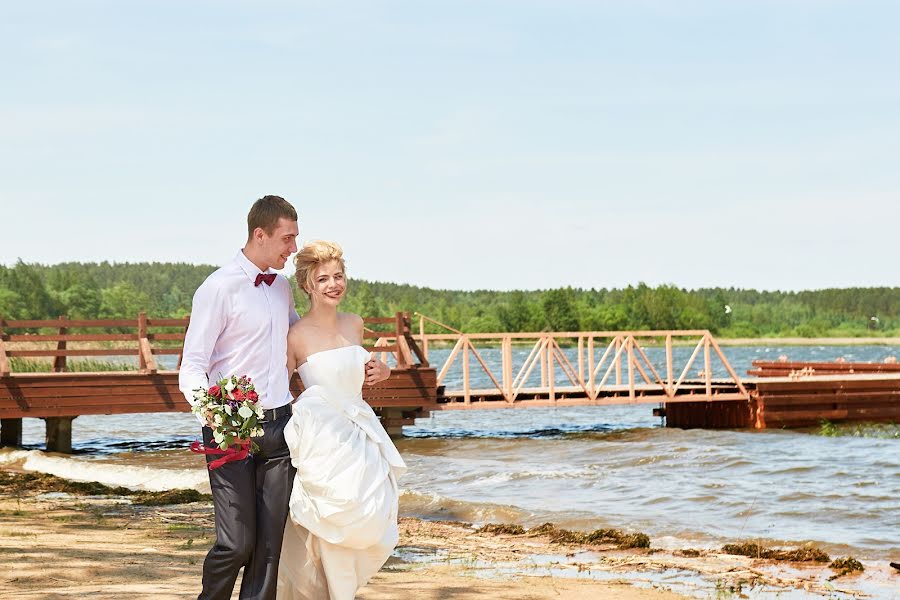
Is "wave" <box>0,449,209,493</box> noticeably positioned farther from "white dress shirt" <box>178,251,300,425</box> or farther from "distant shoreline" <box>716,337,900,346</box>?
"distant shoreline" <box>716,337,900,346</box>

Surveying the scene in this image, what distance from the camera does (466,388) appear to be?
72.4 feet

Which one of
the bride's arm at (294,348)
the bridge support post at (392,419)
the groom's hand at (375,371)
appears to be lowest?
the bridge support post at (392,419)

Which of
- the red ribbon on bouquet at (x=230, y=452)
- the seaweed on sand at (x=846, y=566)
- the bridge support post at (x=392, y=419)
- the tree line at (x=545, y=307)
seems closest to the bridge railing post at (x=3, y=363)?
the bridge support post at (x=392, y=419)

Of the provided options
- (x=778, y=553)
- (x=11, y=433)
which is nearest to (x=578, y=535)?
Result: (x=778, y=553)

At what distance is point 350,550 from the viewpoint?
14.7 feet

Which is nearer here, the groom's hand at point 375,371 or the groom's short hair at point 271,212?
the groom's short hair at point 271,212

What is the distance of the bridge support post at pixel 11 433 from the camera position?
20078 mm

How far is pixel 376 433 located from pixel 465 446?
18.0m

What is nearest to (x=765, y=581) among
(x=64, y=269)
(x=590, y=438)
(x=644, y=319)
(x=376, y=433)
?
(x=376, y=433)

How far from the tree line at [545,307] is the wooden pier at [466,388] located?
6991cm

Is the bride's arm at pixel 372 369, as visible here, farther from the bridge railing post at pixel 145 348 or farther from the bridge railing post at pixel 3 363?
the bridge railing post at pixel 3 363

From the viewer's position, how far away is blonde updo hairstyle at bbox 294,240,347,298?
441 centimetres

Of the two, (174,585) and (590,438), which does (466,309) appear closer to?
(590,438)

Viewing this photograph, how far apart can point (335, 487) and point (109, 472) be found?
13210mm
